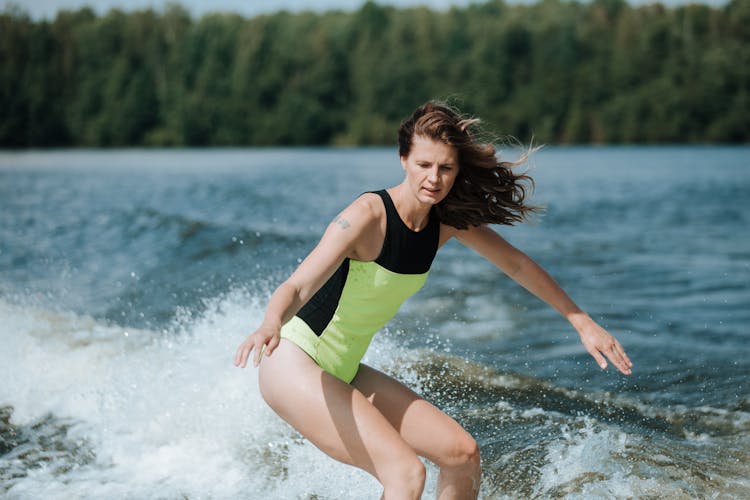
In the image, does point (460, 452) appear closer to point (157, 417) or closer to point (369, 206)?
point (369, 206)

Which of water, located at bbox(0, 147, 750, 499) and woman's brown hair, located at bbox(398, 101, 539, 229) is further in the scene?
water, located at bbox(0, 147, 750, 499)

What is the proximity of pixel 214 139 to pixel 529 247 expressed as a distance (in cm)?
6420

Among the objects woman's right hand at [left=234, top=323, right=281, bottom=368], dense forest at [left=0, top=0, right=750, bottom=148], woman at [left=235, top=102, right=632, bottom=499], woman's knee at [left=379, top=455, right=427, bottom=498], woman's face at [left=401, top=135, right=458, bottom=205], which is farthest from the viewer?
dense forest at [left=0, top=0, right=750, bottom=148]

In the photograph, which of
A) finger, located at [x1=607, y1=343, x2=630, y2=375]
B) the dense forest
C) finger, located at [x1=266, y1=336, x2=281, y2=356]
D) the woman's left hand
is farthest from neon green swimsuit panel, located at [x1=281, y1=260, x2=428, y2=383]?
the dense forest

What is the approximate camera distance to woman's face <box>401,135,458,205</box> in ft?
13.3

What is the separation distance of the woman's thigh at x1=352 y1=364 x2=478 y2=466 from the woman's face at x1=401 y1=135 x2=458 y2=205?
3.12 feet

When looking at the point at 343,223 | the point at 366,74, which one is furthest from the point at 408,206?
the point at 366,74

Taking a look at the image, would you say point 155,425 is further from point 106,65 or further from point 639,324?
point 106,65

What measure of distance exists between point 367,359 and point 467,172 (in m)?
3.53

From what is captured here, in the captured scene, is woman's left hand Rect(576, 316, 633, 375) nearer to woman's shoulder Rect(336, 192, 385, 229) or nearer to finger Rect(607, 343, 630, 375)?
finger Rect(607, 343, 630, 375)

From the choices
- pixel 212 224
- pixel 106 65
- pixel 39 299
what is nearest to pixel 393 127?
pixel 106 65

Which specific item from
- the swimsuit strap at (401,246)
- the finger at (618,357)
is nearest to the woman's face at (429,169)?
the swimsuit strap at (401,246)

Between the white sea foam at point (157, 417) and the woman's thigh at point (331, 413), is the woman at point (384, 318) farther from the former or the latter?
the white sea foam at point (157, 417)

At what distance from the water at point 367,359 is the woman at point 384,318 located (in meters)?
1.18
